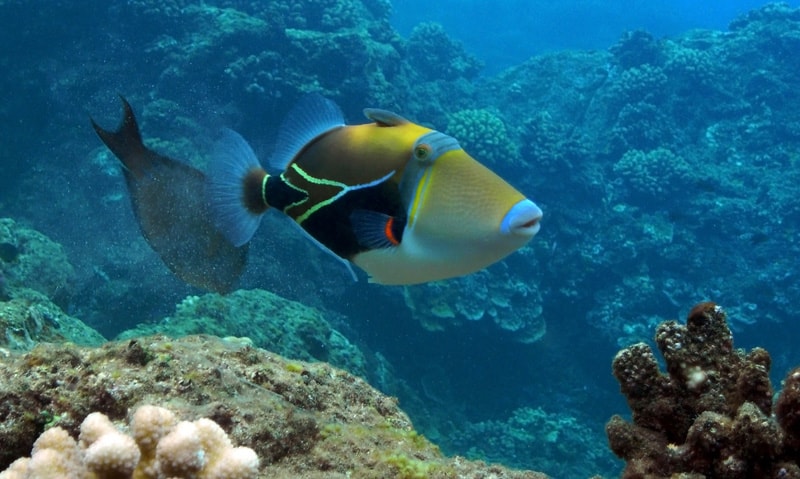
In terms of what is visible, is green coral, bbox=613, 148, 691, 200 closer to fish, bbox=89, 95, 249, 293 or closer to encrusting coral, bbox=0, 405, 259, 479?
fish, bbox=89, 95, 249, 293

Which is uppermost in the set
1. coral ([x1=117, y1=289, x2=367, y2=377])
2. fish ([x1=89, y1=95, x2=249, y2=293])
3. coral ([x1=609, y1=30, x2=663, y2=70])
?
coral ([x1=609, y1=30, x2=663, y2=70])

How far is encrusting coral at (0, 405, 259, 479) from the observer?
4.40ft

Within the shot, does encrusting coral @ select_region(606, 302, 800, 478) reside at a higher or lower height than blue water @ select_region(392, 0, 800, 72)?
lower

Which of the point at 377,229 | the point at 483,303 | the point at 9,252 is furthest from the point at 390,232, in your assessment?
the point at 483,303

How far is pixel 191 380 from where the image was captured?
2.16 meters

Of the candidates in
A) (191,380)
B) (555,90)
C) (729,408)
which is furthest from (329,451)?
(555,90)

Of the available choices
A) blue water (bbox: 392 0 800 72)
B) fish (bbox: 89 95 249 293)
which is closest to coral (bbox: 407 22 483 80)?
blue water (bbox: 392 0 800 72)

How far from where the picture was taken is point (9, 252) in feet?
23.9

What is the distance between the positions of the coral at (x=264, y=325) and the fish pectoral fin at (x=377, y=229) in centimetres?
558

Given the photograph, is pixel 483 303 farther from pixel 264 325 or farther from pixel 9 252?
pixel 9 252

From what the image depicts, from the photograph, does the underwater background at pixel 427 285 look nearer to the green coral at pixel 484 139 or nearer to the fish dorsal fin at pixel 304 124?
the green coral at pixel 484 139

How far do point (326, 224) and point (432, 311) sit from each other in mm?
9045

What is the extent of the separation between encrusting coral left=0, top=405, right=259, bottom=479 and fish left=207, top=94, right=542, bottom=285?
62cm

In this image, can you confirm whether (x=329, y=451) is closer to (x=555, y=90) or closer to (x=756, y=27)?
(x=555, y=90)
